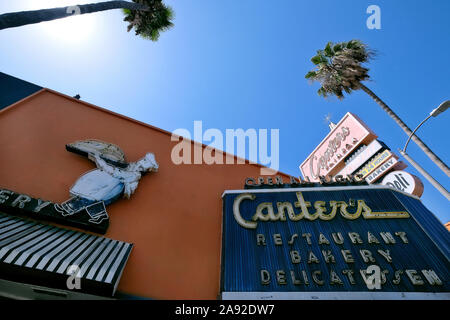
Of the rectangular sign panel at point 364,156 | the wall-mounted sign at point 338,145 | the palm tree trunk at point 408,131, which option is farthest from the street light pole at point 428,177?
the wall-mounted sign at point 338,145

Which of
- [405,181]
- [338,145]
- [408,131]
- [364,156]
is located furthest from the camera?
[338,145]

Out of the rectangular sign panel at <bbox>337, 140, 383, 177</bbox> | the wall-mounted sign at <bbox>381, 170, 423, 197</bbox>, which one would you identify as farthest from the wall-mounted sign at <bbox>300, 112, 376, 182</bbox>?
the wall-mounted sign at <bbox>381, 170, 423, 197</bbox>

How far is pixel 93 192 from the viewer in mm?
7113

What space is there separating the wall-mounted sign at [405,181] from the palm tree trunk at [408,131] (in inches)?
66.2

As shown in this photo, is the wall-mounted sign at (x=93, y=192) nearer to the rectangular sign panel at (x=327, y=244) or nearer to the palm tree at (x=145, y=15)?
the rectangular sign panel at (x=327, y=244)

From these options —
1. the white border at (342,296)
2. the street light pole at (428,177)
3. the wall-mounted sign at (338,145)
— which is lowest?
the white border at (342,296)

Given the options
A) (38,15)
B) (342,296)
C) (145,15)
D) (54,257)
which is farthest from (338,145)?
(38,15)

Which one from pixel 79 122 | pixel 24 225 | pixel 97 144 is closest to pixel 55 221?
pixel 24 225

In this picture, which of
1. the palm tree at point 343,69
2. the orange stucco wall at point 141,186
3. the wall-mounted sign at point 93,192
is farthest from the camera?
the palm tree at point 343,69

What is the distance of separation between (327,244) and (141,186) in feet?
21.7

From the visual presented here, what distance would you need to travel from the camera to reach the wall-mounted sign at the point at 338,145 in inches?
579

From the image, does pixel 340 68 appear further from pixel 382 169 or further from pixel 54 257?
pixel 54 257

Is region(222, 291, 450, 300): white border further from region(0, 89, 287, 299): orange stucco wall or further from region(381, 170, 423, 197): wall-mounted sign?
region(381, 170, 423, 197): wall-mounted sign

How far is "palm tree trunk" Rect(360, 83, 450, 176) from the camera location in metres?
8.62
